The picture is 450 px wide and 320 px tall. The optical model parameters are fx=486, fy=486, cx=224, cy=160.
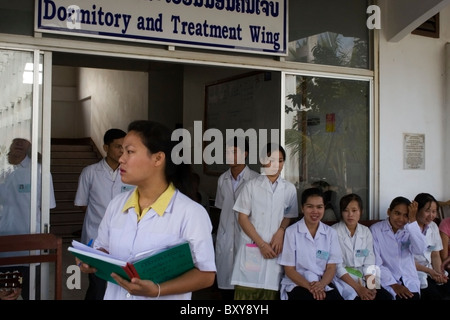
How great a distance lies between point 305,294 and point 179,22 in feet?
7.43

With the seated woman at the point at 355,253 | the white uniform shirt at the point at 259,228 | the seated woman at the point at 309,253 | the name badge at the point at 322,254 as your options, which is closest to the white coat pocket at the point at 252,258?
the white uniform shirt at the point at 259,228

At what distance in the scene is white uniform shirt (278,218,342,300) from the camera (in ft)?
11.7

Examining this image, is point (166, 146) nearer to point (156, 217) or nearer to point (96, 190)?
point (156, 217)

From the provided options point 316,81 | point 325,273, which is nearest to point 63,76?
point 316,81

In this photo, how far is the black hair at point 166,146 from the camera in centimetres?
192

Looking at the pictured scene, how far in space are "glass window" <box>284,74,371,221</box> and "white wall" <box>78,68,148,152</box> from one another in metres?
4.11

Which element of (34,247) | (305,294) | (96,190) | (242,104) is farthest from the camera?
(242,104)

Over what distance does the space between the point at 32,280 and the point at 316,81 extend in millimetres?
2878

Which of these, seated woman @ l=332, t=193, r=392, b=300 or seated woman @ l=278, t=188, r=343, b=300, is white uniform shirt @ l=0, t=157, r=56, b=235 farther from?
seated woman @ l=332, t=193, r=392, b=300

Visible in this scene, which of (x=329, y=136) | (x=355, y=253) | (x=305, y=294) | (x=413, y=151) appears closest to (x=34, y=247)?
(x=305, y=294)

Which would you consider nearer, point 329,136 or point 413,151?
point 329,136

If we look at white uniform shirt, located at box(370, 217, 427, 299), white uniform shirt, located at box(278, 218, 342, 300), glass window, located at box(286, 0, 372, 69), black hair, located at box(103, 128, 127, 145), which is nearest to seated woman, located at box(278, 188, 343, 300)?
white uniform shirt, located at box(278, 218, 342, 300)

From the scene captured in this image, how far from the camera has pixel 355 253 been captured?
149 inches

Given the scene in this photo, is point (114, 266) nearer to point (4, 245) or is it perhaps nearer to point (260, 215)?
point (4, 245)
